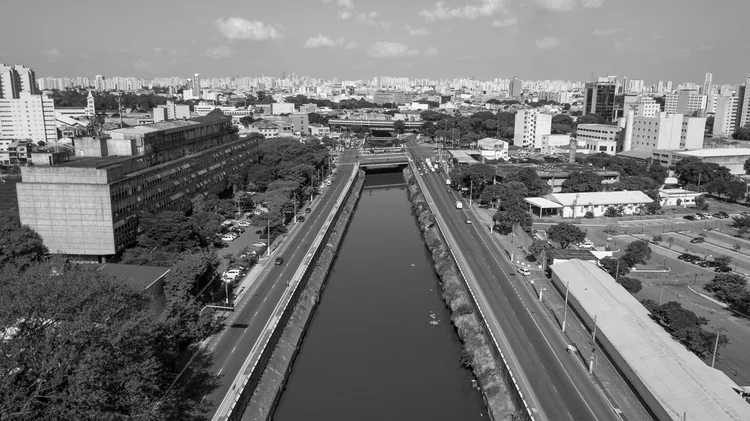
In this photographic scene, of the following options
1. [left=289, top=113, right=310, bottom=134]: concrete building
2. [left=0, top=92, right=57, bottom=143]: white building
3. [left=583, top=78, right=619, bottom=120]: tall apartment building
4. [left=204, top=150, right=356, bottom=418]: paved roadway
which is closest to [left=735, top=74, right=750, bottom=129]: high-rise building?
[left=583, top=78, right=619, bottom=120]: tall apartment building

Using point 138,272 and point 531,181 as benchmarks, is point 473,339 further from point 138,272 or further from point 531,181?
point 531,181

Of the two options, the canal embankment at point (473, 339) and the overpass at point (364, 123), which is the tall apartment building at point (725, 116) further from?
the canal embankment at point (473, 339)

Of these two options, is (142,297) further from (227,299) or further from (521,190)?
(521,190)

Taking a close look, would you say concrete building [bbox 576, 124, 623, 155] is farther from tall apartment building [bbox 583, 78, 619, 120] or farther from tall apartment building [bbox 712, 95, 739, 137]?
tall apartment building [bbox 583, 78, 619, 120]

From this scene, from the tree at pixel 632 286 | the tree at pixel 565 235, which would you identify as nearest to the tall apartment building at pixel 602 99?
the tree at pixel 565 235

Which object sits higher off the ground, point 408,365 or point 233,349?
point 233,349

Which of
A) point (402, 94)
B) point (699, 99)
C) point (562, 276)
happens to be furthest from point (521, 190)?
point (402, 94)
